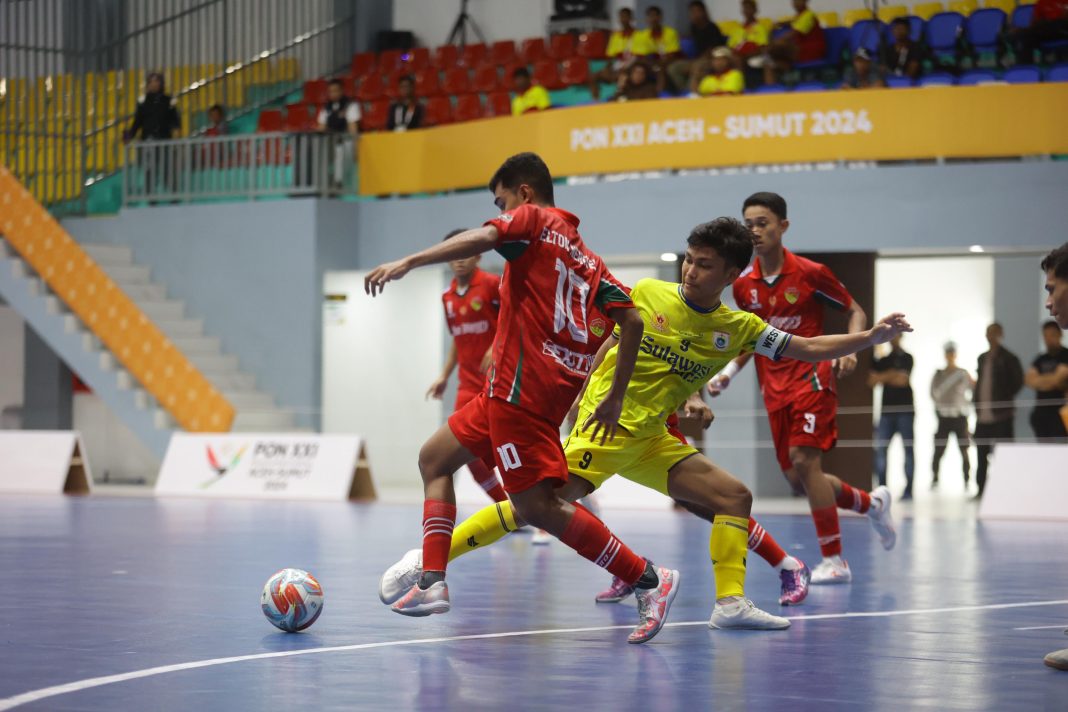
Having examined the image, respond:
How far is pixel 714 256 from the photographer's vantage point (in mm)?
6883

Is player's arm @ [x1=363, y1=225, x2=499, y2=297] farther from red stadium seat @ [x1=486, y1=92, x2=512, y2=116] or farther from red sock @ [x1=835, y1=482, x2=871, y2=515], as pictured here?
red stadium seat @ [x1=486, y1=92, x2=512, y2=116]

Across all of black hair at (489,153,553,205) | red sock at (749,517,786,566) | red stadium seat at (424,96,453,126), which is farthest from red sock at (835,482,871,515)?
Result: red stadium seat at (424,96,453,126)

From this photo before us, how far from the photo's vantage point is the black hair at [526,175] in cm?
650

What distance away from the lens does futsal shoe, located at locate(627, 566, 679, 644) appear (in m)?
6.50


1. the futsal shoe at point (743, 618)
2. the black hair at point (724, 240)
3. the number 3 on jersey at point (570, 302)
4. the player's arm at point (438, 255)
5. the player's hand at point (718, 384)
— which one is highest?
the black hair at point (724, 240)

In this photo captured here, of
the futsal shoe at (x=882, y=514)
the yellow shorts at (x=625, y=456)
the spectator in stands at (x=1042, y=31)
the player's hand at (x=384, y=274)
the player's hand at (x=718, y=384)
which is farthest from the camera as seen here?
the spectator in stands at (x=1042, y=31)

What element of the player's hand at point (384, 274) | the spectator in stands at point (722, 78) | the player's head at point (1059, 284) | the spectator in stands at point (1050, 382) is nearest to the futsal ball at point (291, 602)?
the player's hand at point (384, 274)

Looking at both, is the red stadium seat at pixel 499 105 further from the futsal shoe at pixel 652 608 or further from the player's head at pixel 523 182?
the futsal shoe at pixel 652 608

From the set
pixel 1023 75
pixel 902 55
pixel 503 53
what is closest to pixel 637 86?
pixel 902 55

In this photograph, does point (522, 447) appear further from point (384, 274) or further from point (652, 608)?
point (384, 274)

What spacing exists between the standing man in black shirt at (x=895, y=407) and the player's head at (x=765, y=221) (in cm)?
972

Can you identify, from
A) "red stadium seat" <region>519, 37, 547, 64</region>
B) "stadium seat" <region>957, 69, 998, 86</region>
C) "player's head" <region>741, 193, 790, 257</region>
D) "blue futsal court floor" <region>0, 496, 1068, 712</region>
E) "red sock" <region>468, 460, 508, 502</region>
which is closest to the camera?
"blue futsal court floor" <region>0, 496, 1068, 712</region>

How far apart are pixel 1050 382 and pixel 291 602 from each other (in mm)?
12618

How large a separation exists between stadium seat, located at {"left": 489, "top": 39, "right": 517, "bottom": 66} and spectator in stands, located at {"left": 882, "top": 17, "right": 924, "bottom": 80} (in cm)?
686
